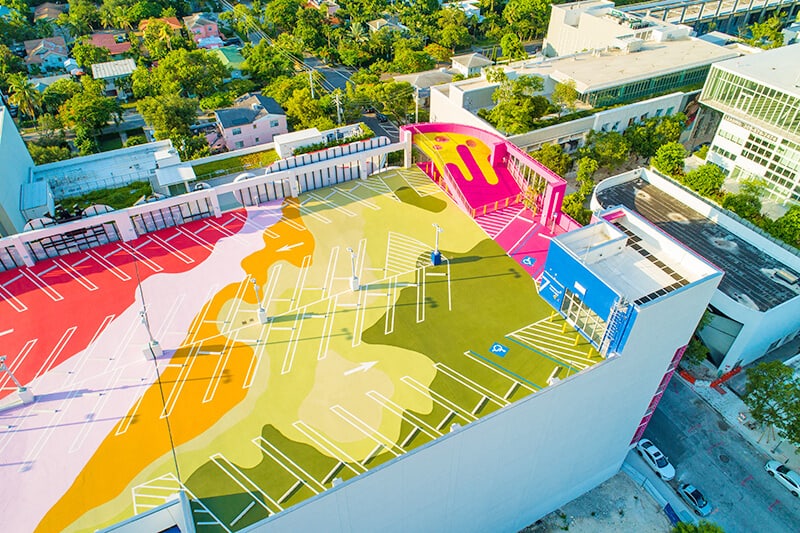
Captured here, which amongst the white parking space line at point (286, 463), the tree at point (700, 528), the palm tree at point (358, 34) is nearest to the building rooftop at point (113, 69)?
the palm tree at point (358, 34)

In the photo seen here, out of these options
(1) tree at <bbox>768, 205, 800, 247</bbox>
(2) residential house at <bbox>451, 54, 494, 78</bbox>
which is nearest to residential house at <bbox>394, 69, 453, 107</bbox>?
(2) residential house at <bbox>451, 54, 494, 78</bbox>

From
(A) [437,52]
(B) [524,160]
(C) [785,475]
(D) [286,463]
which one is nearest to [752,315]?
(C) [785,475]

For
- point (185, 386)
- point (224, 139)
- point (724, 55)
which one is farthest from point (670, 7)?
point (185, 386)

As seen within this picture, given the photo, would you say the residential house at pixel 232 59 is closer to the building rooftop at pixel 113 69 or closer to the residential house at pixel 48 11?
the building rooftop at pixel 113 69

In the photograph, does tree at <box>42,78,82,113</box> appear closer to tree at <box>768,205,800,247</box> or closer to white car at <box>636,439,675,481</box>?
white car at <box>636,439,675,481</box>

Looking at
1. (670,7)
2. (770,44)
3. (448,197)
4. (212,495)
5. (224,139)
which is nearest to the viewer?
(212,495)

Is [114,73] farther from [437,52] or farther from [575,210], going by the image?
[575,210]

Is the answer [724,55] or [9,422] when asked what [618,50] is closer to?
[724,55]
